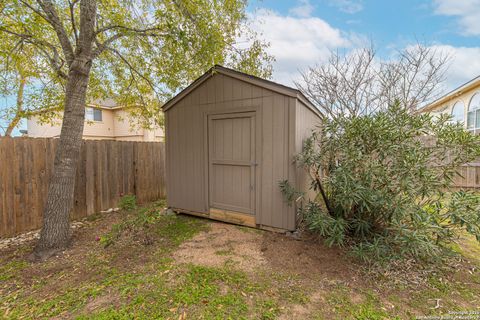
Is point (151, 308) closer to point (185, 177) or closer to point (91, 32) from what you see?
point (185, 177)

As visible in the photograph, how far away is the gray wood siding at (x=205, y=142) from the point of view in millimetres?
3436

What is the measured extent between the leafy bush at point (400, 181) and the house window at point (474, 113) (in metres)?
9.68

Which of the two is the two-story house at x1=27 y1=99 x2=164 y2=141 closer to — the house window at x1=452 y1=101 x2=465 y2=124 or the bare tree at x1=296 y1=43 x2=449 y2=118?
the bare tree at x1=296 y1=43 x2=449 y2=118

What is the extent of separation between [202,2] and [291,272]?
412cm

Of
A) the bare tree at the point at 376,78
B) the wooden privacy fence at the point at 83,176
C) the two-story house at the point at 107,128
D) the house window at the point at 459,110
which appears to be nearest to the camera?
the wooden privacy fence at the point at 83,176

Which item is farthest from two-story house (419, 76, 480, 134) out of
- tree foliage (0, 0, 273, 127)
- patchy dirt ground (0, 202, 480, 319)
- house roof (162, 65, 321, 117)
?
tree foliage (0, 0, 273, 127)

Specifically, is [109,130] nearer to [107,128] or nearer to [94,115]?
[107,128]

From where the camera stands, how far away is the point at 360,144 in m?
2.78

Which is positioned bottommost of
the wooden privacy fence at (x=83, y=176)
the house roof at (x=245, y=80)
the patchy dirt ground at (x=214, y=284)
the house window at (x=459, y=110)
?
the patchy dirt ground at (x=214, y=284)

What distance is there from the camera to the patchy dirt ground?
1927mm

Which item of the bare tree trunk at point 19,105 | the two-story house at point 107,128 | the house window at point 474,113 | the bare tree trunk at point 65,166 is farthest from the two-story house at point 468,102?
the two-story house at point 107,128

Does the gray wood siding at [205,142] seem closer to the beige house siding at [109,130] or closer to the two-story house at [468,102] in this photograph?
the two-story house at [468,102]

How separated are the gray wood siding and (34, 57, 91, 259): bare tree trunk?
6.06 feet

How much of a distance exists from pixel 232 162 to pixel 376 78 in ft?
21.5
